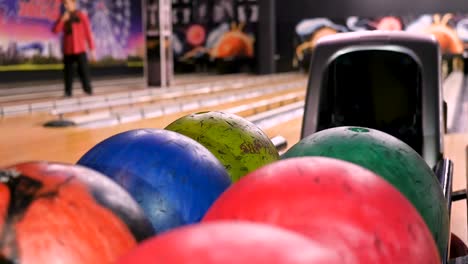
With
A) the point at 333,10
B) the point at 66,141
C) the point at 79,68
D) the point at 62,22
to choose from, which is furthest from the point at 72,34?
the point at 333,10

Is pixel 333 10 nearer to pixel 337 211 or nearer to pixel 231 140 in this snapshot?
pixel 231 140

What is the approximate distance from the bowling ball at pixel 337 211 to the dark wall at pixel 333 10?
36.0 ft

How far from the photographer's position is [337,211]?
0.80 meters

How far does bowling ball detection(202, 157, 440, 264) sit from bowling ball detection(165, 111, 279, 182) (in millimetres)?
457

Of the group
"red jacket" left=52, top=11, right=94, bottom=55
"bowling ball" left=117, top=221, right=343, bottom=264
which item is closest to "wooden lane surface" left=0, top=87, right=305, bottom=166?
"red jacket" left=52, top=11, right=94, bottom=55

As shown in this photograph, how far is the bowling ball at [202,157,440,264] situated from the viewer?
78cm

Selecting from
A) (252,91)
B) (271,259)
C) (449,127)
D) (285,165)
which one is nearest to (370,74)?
(285,165)

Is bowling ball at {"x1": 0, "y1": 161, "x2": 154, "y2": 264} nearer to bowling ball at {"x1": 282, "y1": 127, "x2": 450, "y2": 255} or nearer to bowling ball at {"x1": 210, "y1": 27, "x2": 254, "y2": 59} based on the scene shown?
bowling ball at {"x1": 282, "y1": 127, "x2": 450, "y2": 255}

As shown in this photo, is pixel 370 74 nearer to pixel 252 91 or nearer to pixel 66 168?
pixel 66 168

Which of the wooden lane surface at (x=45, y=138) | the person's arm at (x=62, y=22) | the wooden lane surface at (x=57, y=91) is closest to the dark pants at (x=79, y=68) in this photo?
the wooden lane surface at (x=57, y=91)

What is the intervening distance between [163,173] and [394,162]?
45 cm

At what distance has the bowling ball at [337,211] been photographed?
778 millimetres

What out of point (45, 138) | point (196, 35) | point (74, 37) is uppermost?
point (196, 35)

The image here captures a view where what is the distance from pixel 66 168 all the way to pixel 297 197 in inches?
13.0
